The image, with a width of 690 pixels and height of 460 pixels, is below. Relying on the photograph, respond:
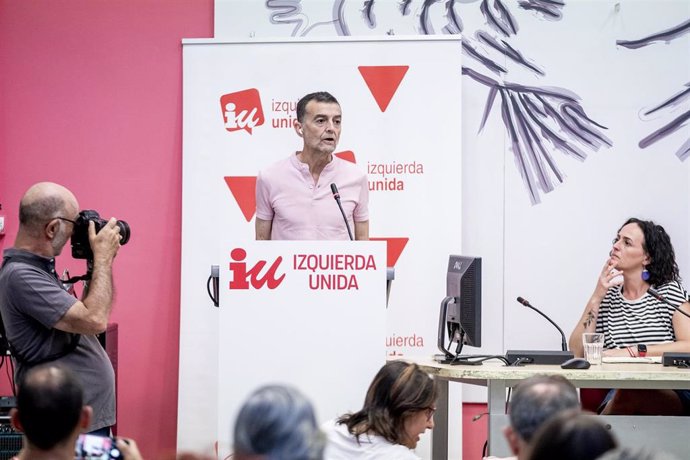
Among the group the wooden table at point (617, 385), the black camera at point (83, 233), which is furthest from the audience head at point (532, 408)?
the black camera at point (83, 233)

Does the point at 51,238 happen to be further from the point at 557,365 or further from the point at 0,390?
the point at 0,390

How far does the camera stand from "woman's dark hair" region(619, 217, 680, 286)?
511 centimetres

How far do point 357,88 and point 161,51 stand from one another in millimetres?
1205

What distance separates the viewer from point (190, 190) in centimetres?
532

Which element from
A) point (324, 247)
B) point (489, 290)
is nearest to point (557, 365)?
point (324, 247)

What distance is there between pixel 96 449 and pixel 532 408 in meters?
0.93

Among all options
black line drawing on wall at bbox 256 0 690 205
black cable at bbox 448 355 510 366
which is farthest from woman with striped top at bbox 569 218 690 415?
black cable at bbox 448 355 510 366

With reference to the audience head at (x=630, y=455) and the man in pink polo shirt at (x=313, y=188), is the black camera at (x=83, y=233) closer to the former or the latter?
the man in pink polo shirt at (x=313, y=188)

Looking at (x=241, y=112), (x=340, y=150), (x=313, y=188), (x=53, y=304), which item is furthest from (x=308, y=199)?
(x=53, y=304)

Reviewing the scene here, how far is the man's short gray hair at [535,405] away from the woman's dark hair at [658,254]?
310 centimetres

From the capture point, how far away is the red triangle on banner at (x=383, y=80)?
5.31 metres

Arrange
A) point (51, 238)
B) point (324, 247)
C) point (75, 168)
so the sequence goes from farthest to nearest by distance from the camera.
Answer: point (75, 168), point (324, 247), point (51, 238)

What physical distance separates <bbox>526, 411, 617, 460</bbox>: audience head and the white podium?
222 centimetres

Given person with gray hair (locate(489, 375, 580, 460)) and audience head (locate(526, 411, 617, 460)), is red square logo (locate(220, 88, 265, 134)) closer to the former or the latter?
person with gray hair (locate(489, 375, 580, 460))
